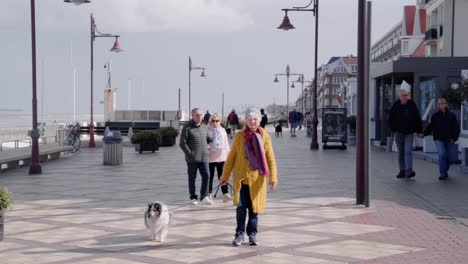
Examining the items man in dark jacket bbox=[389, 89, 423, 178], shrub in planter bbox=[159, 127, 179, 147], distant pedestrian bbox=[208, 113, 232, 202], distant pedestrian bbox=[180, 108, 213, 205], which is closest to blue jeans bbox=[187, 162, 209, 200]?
distant pedestrian bbox=[180, 108, 213, 205]

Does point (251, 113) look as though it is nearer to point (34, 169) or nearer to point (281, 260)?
point (281, 260)

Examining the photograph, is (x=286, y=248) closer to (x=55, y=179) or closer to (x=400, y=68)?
(x=55, y=179)

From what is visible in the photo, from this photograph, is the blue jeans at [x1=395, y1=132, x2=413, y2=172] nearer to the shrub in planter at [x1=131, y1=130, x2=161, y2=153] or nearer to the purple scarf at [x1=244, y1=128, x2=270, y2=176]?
the purple scarf at [x1=244, y1=128, x2=270, y2=176]

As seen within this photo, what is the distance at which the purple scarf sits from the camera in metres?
7.87

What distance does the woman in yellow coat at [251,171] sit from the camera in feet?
25.9

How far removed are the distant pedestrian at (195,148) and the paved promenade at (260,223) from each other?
1.37 ft

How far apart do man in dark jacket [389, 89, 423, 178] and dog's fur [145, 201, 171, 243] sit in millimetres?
7994

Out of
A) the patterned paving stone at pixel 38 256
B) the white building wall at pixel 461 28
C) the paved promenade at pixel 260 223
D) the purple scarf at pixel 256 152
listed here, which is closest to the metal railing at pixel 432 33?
the white building wall at pixel 461 28

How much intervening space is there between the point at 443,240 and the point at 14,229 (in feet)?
17.9

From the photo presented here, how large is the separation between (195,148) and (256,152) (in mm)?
3781

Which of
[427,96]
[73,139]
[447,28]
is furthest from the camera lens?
[447,28]

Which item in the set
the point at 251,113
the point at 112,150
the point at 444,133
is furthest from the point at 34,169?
the point at 251,113

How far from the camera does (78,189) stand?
14188 millimetres

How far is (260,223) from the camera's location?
31.6 feet
